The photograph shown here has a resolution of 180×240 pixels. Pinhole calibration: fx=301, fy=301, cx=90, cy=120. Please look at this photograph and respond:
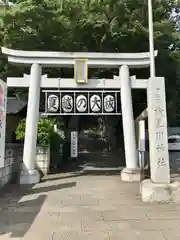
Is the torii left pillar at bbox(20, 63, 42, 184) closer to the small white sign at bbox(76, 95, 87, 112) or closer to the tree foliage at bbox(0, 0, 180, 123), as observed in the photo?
the small white sign at bbox(76, 95, 87, 112)

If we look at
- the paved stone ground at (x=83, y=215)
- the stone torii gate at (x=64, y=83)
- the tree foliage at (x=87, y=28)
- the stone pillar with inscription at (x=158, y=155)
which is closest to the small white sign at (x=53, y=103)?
the stone torii gate at (x=64, y=83)

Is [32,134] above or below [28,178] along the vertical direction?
above

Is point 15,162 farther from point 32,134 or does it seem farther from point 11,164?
point 32,134

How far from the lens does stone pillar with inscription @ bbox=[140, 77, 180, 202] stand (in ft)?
24.7

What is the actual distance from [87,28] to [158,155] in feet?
28.1

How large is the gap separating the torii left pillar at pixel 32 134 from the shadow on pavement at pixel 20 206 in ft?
2.09

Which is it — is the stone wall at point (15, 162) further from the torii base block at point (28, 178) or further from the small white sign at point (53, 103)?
the small white sign at point (53, 103)

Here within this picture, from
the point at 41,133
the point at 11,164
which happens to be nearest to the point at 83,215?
the point at 11,164

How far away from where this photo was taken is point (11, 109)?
18547 mm

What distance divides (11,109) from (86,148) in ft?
64.3

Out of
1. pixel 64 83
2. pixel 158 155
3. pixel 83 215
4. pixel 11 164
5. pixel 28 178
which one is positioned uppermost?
pixel 64 83

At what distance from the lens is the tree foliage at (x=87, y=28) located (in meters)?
13.1

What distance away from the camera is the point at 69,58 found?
1116 cm

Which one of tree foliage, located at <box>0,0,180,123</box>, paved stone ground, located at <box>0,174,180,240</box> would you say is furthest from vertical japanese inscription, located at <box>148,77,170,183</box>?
tree foliage, located at <box>0,0,180,123</box>
